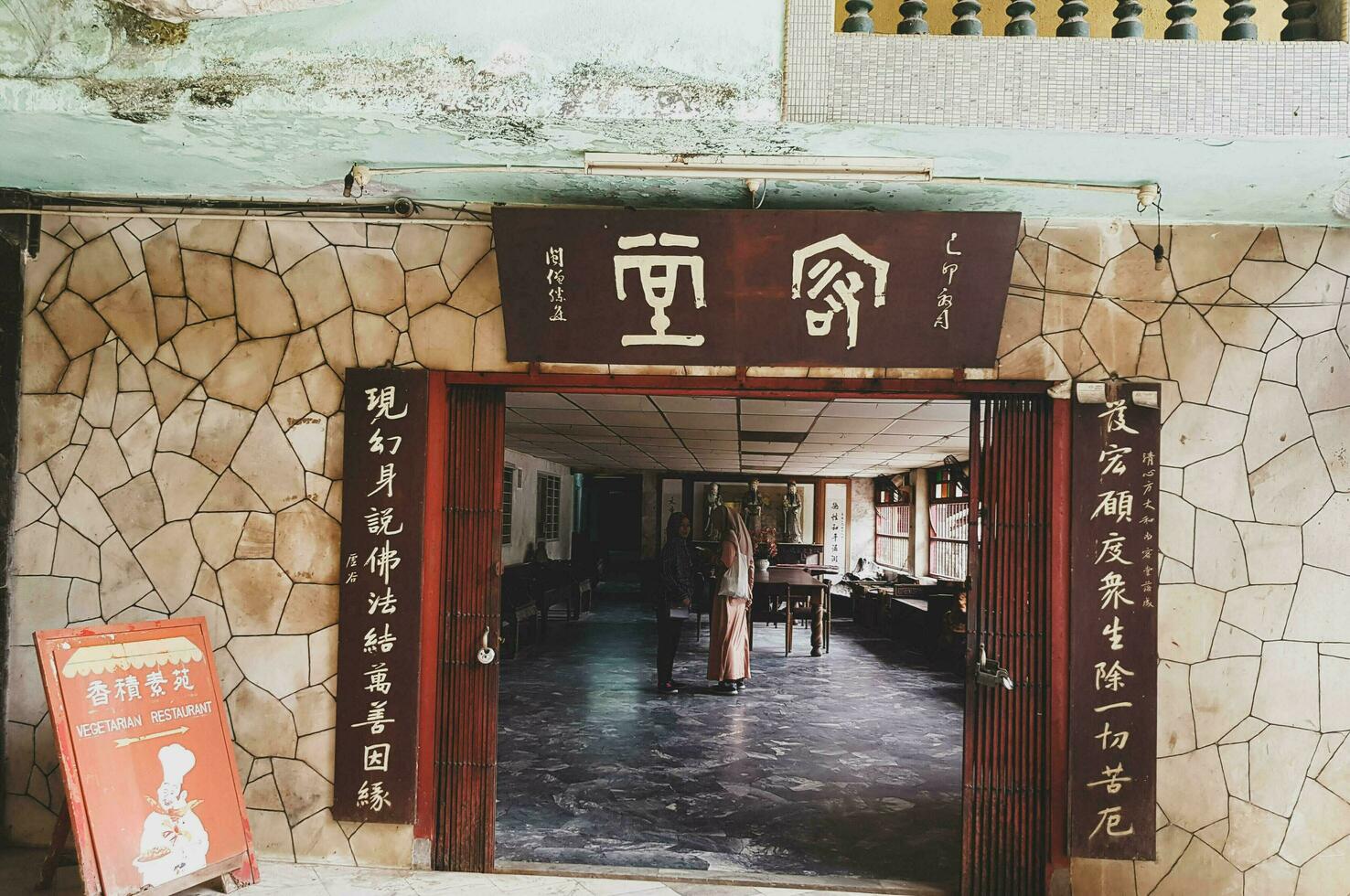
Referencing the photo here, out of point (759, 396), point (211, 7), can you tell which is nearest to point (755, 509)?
point (759, 396)

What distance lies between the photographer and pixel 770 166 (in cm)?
350

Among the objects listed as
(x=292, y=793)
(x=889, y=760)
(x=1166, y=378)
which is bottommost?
(x=889, y=760)

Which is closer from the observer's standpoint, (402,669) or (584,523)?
(402,669)

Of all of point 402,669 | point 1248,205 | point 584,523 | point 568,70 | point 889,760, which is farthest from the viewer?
point 584,523

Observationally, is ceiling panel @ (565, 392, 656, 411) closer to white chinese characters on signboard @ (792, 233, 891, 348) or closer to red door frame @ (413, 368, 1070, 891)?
red door frame @ (413, 368, 1070, 891)

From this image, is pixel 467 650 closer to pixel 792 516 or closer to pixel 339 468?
pixel 339 468

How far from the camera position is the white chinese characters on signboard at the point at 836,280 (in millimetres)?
3836

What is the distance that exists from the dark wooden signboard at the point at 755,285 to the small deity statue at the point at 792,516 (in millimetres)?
14132

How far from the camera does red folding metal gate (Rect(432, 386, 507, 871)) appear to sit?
421 centimetres

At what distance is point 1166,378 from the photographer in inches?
160

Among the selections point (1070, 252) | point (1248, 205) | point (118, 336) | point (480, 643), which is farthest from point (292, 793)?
point (1248, 205)

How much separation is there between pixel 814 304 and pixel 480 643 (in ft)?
7.66

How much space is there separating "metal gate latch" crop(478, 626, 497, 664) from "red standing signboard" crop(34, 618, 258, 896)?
1205 millimetres

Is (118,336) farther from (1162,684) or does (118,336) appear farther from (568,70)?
(1162,684)
